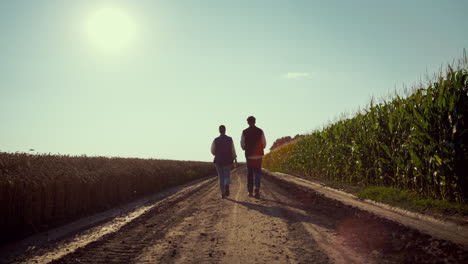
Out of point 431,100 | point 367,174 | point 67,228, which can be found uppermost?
point 431,100

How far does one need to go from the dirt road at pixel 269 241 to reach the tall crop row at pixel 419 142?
7.81 ft

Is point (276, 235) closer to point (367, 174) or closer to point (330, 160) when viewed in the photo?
point (367, 174)

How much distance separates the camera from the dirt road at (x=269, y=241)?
374 centimetres

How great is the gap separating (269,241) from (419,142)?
17.3ft

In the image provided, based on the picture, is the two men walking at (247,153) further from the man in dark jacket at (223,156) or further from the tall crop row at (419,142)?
the tall crop row at (419,142)

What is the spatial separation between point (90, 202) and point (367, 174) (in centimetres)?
959

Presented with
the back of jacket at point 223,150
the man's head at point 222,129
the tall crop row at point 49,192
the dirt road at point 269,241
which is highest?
the man's head at point 222,129

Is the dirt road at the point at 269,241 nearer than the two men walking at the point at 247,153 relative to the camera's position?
Yes

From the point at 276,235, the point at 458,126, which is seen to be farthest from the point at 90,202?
the point at 458,126

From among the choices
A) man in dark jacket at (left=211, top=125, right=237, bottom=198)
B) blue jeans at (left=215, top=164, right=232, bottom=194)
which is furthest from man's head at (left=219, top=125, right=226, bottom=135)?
blue jeans at (left=215, top=164, right=232, bottom=194)

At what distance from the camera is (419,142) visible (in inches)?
294

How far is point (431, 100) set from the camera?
732cm

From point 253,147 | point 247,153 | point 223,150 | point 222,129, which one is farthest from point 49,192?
point 253,147

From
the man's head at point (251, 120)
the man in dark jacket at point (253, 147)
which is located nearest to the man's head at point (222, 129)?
the man in dark jacket at point (253, 147)
